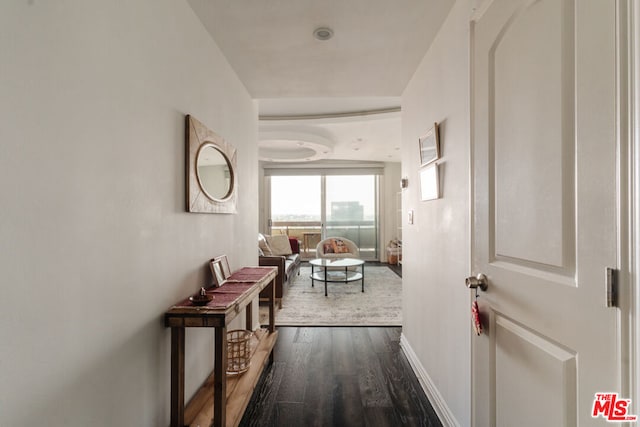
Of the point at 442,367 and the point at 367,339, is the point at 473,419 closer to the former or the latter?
the point at 442,367

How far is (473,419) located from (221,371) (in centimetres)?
115

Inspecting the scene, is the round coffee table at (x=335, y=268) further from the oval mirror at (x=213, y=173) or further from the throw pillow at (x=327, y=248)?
the oval mirror at (x=213, y=173)

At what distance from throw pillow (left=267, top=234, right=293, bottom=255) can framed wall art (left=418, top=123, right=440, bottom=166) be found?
4.04 meters

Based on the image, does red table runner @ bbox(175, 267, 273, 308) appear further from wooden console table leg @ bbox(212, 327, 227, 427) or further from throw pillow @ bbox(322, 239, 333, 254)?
throw pillow @ bbox(322, 239, 333, 254)

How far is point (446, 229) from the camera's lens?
1.75 meters

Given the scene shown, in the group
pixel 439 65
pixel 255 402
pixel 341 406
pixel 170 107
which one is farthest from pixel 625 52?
pixel 255 402

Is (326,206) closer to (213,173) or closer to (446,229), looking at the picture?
(213,173)

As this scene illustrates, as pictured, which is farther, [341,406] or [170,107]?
[341,406]

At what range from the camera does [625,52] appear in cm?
62

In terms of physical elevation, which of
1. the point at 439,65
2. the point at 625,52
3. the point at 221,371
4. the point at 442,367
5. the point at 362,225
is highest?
the point at 439,65

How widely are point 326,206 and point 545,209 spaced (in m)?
6.92

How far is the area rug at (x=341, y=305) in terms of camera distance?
344cm

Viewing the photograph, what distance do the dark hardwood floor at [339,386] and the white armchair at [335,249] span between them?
9.83 feet

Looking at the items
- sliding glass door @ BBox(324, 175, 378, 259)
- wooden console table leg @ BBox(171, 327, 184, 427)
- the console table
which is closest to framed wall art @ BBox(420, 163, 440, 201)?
the console table
